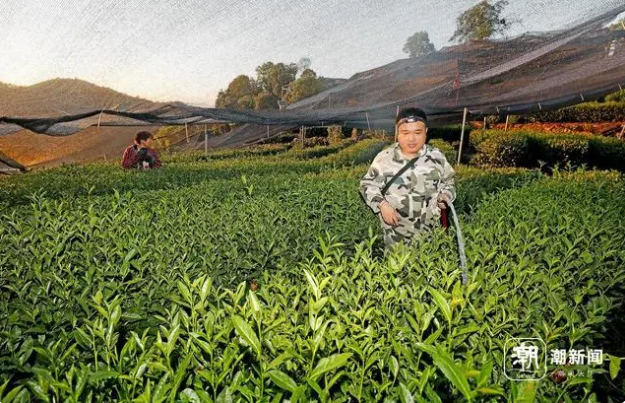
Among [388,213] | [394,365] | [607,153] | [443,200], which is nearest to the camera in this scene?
[394,365]

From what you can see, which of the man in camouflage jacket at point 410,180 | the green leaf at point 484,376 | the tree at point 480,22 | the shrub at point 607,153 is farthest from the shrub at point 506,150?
the green leaf at point 484,376

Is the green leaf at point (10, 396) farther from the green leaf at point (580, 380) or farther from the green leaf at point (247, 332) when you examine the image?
the green leaf at point (580, 380)

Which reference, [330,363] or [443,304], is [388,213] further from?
[330,363]

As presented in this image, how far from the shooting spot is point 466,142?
16.2 meters

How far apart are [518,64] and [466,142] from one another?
28.2 ft

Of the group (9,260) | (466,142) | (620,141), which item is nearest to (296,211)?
(9,260)

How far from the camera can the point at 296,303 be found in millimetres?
1861

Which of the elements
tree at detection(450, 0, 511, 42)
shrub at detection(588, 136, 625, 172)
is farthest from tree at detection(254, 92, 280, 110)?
shrub at detection(588, 136, 625, 172)

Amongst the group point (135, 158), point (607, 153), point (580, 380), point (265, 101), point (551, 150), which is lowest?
point (607, 153)

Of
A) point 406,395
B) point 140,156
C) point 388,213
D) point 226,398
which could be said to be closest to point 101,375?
point 226,398

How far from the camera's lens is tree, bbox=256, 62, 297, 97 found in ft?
32.0

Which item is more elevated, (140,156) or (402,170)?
(140,156)

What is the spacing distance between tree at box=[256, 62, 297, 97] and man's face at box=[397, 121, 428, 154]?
6243mm

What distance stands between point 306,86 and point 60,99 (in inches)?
184
